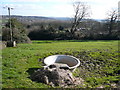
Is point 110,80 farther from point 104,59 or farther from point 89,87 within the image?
point 104,59

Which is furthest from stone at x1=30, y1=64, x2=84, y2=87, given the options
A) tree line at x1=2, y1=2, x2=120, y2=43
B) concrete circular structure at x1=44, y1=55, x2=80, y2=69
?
tree line at x1=2, y1=2, x2=120, y2=43

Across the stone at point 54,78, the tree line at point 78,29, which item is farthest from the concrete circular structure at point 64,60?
the tree line at point 78,29

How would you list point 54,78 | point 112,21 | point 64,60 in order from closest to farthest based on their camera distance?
point 54,78, point 64,60, point 112,21

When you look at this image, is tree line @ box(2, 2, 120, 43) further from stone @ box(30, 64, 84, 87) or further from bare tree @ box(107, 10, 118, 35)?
A: stone @ box(30, 64, 84, 87)

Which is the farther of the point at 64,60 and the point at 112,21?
the point at 112,21

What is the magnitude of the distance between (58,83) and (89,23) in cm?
2246

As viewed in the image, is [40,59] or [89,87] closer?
[89,87]

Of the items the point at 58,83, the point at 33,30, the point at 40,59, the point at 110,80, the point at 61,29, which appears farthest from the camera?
the point at 61,29

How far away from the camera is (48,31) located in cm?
2492

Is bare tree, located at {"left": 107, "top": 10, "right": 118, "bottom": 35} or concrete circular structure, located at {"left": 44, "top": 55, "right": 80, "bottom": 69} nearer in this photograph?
concrete circular structure, located at {"left": 44, "top": 55, "right": 80, "bottom": 69}

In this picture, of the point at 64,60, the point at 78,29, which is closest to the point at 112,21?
the point at 78,29

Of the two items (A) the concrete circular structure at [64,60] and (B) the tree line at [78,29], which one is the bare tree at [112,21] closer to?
(B) the tree line at [78,29]

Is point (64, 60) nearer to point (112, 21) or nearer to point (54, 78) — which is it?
point (54, 78)

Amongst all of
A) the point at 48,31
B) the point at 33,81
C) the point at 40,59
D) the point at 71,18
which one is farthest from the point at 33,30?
the point at 33,81
